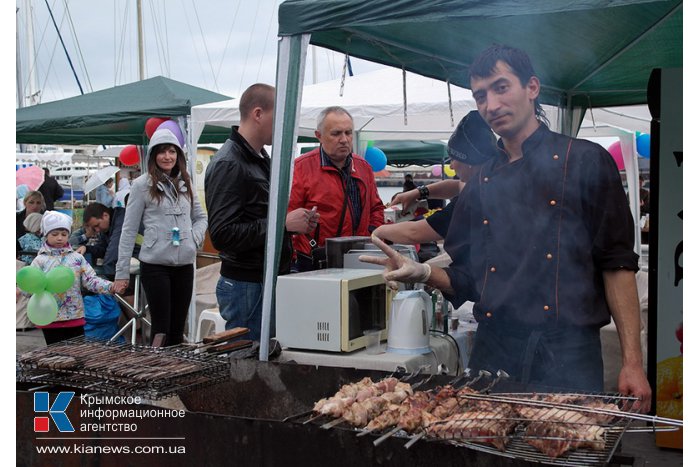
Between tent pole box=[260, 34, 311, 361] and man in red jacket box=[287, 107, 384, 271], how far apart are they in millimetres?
1002

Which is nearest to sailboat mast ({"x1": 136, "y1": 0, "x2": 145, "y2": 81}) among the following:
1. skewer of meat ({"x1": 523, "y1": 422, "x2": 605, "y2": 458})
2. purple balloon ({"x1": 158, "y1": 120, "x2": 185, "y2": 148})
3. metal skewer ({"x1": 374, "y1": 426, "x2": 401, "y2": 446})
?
purple balloon ({"x1": 158, "y1": 120, "x2": 185, "y2": 148})

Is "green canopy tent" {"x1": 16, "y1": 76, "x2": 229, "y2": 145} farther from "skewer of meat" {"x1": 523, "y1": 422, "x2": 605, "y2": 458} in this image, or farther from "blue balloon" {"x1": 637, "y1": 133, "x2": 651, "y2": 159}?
"blue balloon" {"x1": 637, "y1": 133, "x2": 651, "y2": 159}

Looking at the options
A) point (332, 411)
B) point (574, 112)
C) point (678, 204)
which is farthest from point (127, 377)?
point (574, 112)

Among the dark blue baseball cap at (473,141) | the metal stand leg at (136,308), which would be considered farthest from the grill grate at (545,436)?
the metal stand leg at (136,308)

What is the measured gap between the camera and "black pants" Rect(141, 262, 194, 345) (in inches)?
201

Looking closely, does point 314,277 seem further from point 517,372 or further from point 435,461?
point 435,461

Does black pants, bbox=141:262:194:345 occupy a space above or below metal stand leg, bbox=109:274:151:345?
above

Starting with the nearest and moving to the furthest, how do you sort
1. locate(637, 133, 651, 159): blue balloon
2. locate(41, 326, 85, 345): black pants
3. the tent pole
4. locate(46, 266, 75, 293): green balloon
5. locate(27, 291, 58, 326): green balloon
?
the tent pole
locate(27, 291, 58, 326): green balloon
locate(46, 266, 75, 293): green balloon
locate(41, 326, 85, 345): black pants
locate(637, 133, 651, 159): blue balloon

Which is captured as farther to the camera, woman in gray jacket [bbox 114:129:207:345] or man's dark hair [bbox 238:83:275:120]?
woman in gray jacket [bbox 114:129:207:345]

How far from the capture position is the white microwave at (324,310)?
3096 mm

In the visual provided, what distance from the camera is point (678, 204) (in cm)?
434

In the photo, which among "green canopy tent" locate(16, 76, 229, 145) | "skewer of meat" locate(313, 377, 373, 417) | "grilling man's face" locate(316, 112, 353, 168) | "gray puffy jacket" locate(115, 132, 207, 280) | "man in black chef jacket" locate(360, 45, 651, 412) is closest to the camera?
"skewer of meat" locate(313, 377, 373, 417)

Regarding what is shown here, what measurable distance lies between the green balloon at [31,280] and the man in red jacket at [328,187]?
6.55ft

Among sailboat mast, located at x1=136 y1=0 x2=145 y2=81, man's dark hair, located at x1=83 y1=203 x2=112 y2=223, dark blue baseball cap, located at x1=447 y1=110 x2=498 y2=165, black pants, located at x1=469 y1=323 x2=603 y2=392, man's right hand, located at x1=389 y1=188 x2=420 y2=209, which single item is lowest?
black pants, located at x1=469 y1=323 x2=603 y2=392
